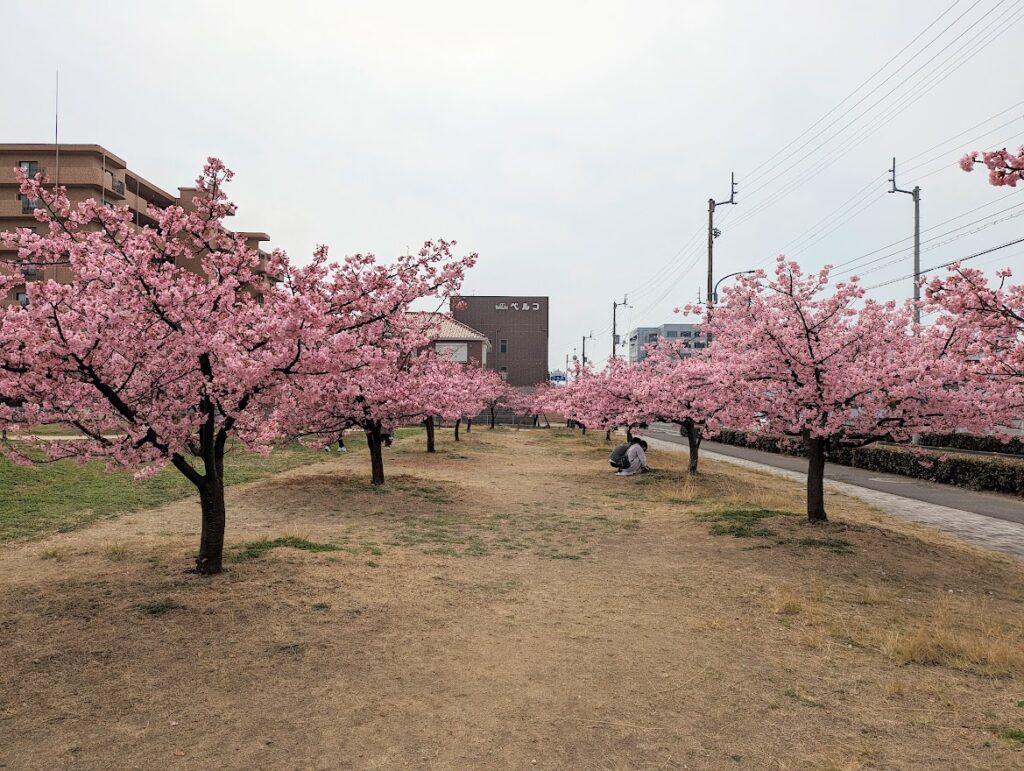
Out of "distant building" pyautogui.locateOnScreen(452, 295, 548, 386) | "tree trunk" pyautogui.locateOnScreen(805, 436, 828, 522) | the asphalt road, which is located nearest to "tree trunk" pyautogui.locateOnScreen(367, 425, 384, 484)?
"tree trunk" pyautogui.locateOnScreen(805, 436, 828, 522)

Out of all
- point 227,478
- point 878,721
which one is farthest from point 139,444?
point 227,478

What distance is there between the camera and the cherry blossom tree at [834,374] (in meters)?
10.5

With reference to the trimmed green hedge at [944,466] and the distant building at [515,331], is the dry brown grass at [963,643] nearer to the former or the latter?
the trimmed green hedge at [944,466]

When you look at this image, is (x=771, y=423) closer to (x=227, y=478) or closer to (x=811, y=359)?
(x=811, y=359)

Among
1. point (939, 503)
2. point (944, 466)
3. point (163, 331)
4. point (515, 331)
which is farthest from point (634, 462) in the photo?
point (515, 331)

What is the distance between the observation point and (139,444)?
7.34m

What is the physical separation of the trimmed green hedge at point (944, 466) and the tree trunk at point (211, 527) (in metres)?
11.6

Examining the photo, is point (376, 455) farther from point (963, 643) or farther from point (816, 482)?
point (963, 643)

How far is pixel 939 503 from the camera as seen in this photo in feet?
56.3

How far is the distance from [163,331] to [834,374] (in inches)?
386

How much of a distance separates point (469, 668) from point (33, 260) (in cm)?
593

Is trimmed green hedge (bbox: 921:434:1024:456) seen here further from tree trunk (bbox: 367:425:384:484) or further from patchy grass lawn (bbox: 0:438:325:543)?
patchy grass lawn (bbox: 0:438:325:543)

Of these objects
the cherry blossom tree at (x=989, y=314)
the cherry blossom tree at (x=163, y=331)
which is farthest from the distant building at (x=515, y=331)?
the cherry blossom tree at (x=163, y=331)

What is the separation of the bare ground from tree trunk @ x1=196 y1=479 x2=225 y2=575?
242 mm
